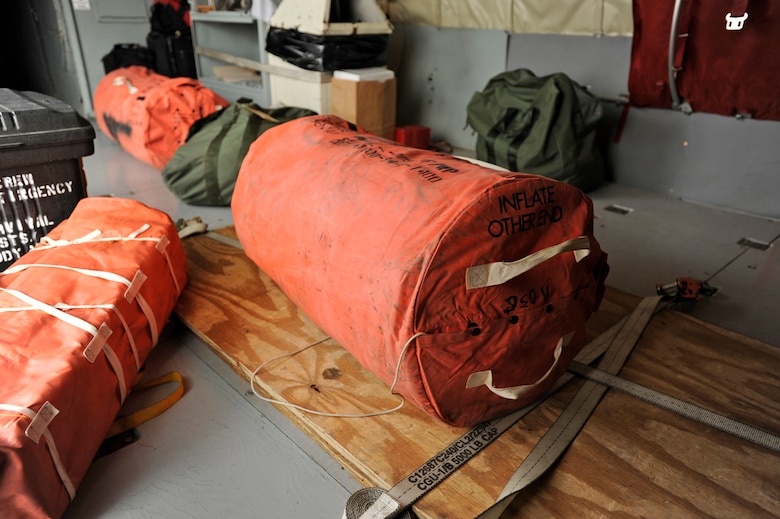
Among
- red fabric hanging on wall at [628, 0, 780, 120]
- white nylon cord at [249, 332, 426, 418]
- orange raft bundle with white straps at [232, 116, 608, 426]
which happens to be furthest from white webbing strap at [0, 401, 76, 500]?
red fabric hanging on wall at [628, 0, 780, 120]

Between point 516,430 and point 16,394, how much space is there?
1104mm

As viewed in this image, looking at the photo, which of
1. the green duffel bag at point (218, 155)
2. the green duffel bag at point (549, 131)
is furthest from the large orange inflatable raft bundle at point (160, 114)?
the green duffel bag at point (549, 131)

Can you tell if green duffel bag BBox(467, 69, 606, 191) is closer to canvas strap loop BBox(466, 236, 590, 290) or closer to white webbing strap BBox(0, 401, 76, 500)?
canvas strap loop BBox(466, 236, 590, 290)

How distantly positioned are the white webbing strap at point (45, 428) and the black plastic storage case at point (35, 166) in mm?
1090

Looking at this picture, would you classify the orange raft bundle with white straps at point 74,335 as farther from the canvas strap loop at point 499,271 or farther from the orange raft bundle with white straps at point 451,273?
the canvas strap loop at point 499,271

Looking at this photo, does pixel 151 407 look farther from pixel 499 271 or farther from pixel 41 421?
pixel 499 271

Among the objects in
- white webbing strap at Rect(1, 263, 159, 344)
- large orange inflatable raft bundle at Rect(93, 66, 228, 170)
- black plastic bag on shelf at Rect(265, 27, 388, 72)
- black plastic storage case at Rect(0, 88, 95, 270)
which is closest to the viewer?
white webbing strap at Rect(1, 263, 159, 344)

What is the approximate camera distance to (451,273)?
104 centimetres

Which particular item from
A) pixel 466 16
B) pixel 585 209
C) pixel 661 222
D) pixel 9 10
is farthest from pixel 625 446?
pixel 9 10

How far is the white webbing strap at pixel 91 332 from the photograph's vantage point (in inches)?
47.7

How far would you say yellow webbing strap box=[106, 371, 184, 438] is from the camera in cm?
134

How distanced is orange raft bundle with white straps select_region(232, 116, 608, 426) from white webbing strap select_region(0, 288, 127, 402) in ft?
1.68

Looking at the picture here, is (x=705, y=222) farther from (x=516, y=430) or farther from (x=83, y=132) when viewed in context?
(x=83, y=132)

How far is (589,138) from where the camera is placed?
3084mm
